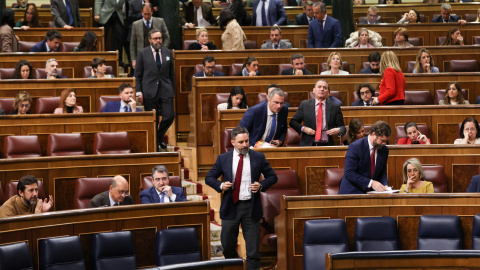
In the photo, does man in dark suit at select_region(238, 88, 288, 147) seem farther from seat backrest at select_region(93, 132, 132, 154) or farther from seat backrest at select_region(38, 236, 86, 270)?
seat backrest at select_region(38, 236, 86, 270)

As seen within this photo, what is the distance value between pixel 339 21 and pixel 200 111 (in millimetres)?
2812

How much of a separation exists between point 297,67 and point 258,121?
178cm

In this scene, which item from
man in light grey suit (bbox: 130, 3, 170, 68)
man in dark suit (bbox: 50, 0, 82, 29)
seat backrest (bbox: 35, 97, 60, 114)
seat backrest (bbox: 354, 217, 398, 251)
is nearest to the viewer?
seat backrest (bbox: 354, 217, 398, 251)

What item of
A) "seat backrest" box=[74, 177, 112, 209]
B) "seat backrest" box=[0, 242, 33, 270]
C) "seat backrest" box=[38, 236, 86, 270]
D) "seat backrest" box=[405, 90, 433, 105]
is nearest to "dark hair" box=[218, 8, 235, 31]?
"seat backrest" box=[405, 90, 433, 105]

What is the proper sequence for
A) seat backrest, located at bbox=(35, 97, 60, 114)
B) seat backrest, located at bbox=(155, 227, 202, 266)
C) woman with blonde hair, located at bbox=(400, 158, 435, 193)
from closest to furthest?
seat backrest, located at bbox=(155, 227, 202, 266)
woman with blonde hair, located at bbox=(400, 158, 435, 193)
seat backrest, located at bbox=(35, 97, 60, 114)

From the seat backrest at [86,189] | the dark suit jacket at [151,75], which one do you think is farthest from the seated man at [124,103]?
the seat backrest at [86,189]

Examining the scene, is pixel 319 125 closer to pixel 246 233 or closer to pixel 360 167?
pixel 360 167

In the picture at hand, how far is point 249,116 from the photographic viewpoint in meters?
5.74

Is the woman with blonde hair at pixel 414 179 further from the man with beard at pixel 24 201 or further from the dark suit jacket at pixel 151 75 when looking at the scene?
the dark suit jacket at pixel 151 75

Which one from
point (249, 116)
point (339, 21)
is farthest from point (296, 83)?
point (339, 21)

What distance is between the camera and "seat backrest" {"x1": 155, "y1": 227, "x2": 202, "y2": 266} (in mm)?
4668

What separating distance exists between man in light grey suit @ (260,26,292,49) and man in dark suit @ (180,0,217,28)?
1.14 metres

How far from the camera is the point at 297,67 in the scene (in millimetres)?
7410

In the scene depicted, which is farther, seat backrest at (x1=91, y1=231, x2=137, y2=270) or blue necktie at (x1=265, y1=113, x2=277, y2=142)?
blue necktie at (x1=265, y1=113, x2=277, y2=142)
